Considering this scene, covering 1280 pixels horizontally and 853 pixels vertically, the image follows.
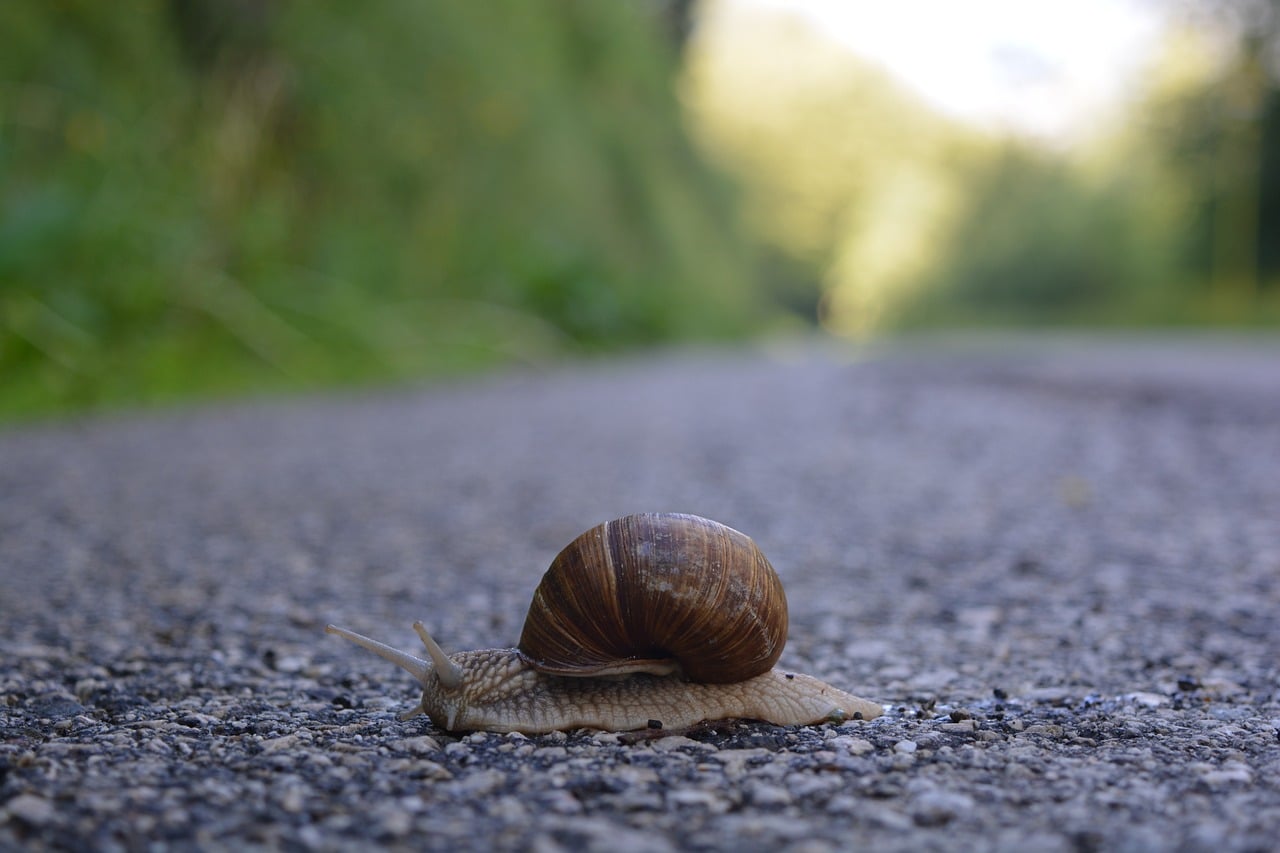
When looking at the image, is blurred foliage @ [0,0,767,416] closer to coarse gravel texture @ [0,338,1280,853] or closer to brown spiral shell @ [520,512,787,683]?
coarse gravel texture @ [0,338,1280,853]

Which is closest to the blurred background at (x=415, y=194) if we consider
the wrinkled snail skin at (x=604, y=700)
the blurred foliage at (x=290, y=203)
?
the blurred foliage at (x=290, y=203)

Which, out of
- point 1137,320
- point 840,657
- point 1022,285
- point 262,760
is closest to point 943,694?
point 840,657

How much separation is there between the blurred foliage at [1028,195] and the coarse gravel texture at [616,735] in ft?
63.7

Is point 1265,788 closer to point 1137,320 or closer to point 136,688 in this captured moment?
point 136,688

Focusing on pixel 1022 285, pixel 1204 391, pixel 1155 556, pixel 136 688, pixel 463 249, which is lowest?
pixel 136 688

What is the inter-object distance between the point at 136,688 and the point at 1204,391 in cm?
776

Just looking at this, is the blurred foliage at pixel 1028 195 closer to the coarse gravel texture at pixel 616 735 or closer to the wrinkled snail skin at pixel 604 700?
the coarse gravel texture at pixel 616 735

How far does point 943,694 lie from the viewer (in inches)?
81.5

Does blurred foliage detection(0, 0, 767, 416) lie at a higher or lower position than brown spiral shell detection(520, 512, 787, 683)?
higher

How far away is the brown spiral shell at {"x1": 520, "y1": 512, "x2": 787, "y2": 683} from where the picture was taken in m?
1.81

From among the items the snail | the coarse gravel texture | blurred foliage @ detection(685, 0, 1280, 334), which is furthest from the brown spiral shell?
blurred foliage @ detection(685, 0, 1280, 334)

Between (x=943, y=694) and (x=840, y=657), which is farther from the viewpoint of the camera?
(x=840, y=657)

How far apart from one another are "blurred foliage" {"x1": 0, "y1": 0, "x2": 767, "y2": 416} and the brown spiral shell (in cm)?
539

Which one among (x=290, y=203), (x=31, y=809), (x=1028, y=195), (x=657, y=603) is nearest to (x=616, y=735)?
(x=657, y=603)
